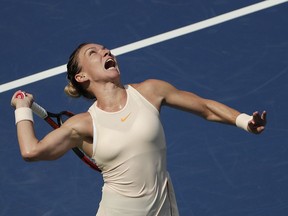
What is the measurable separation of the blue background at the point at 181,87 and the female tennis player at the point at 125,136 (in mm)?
1995

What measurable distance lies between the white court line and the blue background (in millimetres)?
64

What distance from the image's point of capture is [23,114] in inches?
297

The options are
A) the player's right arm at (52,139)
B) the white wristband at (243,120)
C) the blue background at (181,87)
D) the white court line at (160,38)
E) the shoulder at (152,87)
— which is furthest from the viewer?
the white court line at (160,38)

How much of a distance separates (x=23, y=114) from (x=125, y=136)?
85cm

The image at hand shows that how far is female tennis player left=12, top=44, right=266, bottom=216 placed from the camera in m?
7.41

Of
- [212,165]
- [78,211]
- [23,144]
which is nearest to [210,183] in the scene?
[212,165]

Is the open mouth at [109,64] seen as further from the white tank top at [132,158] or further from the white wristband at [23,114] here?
the white wristband at [23,114]

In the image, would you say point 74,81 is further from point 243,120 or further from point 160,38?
point 160,38

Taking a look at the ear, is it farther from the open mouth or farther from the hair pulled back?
the open mouth

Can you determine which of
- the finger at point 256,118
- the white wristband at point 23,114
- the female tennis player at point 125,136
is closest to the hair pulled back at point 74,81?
the female tennis player at point 125,136

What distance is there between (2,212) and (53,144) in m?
2.71

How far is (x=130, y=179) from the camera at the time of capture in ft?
24.6

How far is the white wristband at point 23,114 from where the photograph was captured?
7.51 m

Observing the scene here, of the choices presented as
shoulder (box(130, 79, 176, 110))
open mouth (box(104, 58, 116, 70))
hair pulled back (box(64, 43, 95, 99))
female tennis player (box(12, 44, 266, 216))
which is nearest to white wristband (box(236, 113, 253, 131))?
female tennis player (box(12, 44, 266, 216))
